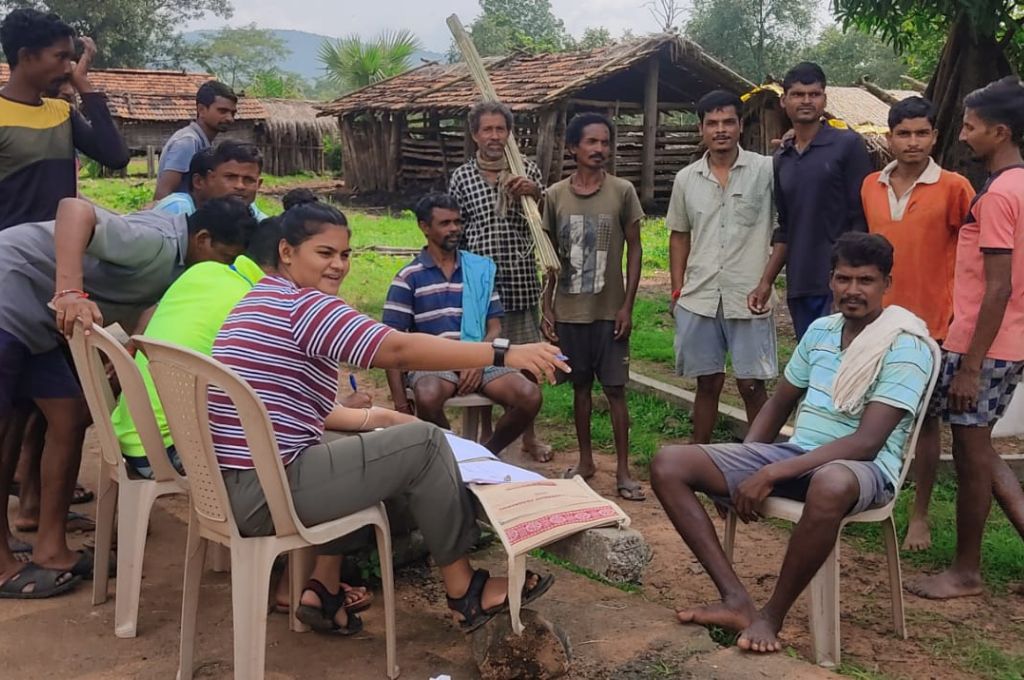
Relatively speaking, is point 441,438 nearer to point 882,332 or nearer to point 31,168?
point 882,332

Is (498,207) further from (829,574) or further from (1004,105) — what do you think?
(829,574)

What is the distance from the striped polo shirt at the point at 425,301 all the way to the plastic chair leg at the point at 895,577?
221cm

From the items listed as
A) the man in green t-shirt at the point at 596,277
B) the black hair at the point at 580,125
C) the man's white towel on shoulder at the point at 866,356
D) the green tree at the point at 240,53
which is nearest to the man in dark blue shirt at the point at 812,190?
the man in green t-shirt at the point at 596,277

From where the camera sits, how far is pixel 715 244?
16.0 ft

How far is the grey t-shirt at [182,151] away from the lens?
199 inches

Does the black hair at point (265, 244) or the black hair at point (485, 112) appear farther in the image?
the black hair at point (485, 112)

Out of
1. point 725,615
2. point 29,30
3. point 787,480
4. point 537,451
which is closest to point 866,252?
point 787,480

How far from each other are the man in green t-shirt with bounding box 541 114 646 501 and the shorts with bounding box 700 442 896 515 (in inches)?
59.4

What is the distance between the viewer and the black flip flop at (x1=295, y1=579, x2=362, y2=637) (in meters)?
3.28

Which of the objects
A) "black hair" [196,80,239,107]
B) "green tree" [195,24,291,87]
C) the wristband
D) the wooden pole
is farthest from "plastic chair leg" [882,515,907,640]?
"green tree" [195,24,291,87]

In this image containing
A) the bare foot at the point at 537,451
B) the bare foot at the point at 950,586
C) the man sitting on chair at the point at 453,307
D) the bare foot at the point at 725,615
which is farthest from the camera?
the bare foot at the point at 537,451

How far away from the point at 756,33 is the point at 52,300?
34471mm

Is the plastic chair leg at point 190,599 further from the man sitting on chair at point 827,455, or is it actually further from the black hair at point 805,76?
the black hair at point 805,76

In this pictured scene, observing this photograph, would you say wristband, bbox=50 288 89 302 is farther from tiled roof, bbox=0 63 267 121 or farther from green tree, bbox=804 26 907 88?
green tree, bbox=804 26 907 88
